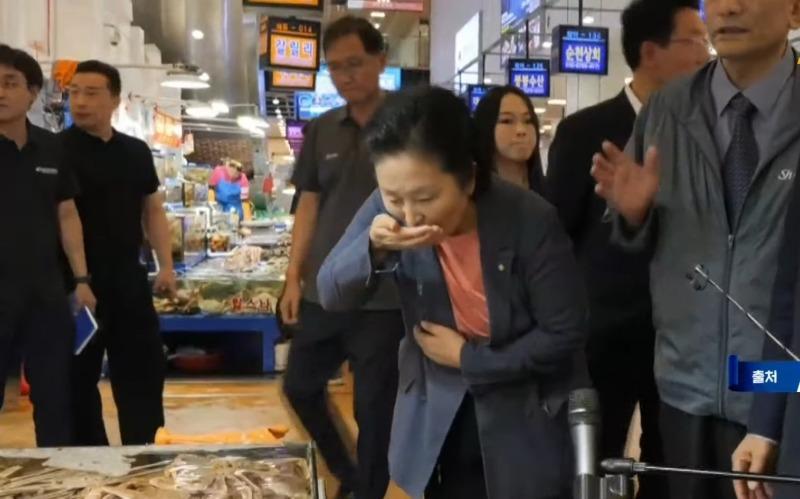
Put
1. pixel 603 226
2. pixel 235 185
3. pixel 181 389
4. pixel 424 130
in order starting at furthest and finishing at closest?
pixel 235 185, pixel 181 389, pixel 603 226, pixel 424 130

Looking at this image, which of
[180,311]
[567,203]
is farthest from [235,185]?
[567,203]

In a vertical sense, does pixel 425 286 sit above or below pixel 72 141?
below

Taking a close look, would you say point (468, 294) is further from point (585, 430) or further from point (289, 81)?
point (289, 81)

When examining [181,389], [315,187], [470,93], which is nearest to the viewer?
[315,187]

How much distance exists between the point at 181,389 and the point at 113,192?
2.65 m

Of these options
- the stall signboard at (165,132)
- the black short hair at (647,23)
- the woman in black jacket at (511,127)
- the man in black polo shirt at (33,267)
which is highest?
the stall signboard at (165,132)

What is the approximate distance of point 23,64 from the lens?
13.8 feet

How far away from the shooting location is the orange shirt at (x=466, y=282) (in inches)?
81.8

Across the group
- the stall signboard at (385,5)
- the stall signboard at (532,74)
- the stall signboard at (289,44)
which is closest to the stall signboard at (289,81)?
the stall signboard at (385,5)

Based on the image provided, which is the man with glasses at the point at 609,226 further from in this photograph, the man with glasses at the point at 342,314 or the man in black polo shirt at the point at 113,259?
the man in black polo shirt at the point at 113,259

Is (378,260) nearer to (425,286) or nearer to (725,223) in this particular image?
(425,286)

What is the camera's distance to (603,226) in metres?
3.06

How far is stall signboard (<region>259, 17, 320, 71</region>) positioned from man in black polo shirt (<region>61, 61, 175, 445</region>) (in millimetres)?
7701

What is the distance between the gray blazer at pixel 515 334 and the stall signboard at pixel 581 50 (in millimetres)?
12355
